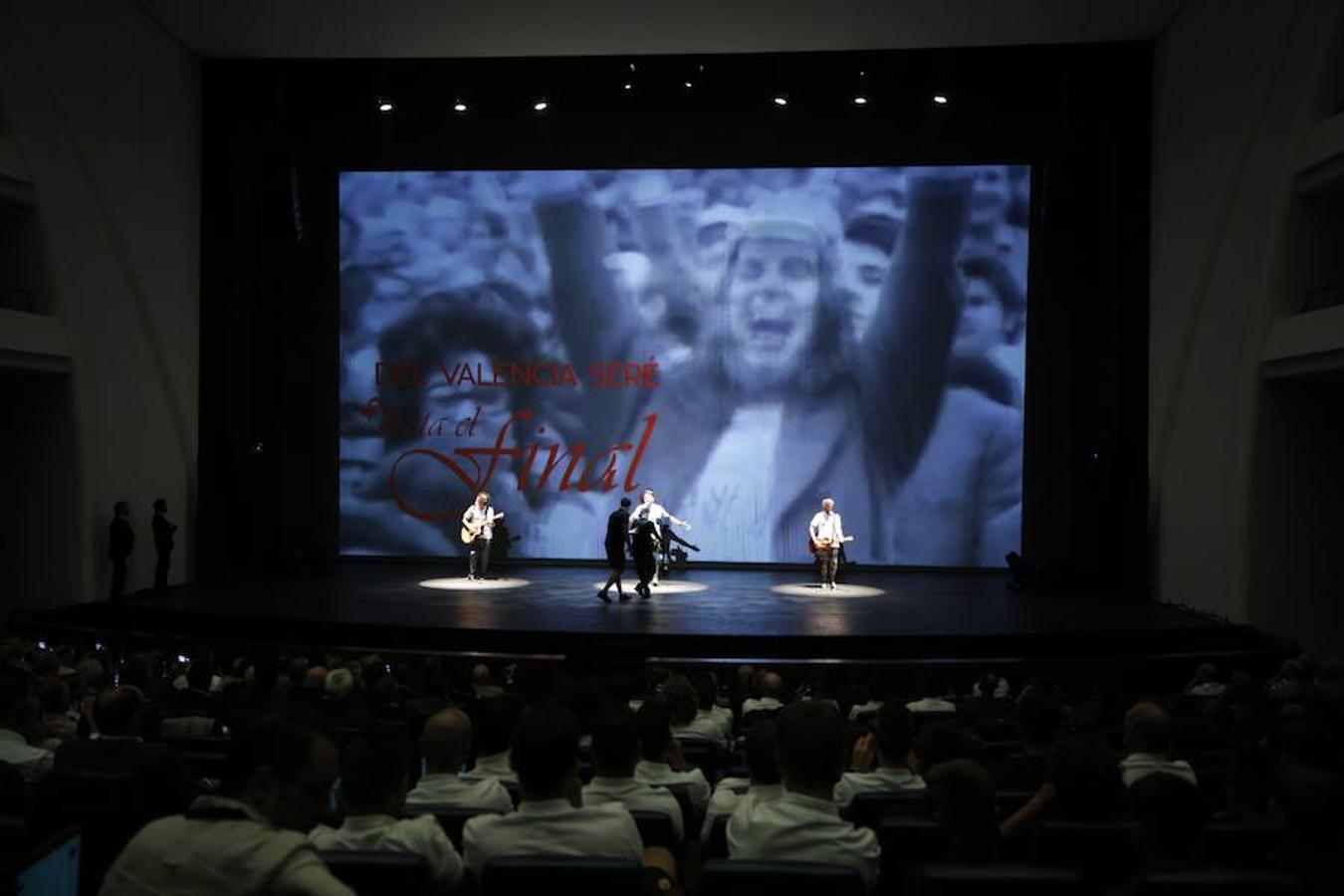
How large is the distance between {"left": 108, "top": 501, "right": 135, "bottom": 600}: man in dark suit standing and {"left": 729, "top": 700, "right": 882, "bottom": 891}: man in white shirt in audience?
11.1m

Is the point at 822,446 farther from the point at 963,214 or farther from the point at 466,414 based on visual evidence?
the point at 466,414

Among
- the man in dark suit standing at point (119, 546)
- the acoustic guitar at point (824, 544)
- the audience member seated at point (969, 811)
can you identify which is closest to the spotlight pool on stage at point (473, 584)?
the man in dark suit standing at point (119, 546)

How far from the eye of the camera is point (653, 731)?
3857mm

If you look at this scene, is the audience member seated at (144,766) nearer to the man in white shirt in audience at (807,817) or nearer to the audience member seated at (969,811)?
the man in white shirt in audience at (807,817)

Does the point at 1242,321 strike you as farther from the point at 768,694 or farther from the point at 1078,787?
the point at 1078,787

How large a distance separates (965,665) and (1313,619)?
16.2ft

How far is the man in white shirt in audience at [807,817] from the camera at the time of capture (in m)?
2.81

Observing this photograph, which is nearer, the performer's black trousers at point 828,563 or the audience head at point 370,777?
the audience head at point 370,777

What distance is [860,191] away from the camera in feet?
52.4

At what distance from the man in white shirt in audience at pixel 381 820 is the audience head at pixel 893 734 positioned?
153 cm

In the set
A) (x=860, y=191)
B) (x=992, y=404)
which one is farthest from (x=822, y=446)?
(x=860, y=191)

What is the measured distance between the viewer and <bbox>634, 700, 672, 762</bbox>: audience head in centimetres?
386

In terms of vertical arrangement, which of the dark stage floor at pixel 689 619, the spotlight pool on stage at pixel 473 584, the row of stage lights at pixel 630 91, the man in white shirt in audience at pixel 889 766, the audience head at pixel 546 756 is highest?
the row of stage lights at pixel 630 91

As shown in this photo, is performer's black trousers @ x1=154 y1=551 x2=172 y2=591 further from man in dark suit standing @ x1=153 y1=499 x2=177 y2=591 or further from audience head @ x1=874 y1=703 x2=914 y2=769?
audience head @ x1=874 y1=703 x2=914 y2=769
